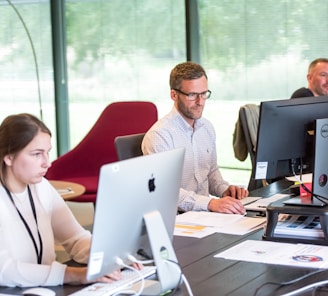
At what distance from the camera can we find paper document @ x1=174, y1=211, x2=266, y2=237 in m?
3.10

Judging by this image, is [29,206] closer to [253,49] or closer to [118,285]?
[118,285]

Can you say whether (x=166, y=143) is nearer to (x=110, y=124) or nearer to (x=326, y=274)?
(x=326, y=274)

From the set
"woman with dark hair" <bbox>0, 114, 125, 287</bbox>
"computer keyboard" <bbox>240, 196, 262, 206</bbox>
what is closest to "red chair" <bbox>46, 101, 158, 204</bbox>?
"computer keyboard" <bbox>240, 196, 262, 206</bbox>

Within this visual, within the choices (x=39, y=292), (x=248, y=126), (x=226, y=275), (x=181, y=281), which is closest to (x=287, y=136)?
(x=226, y=275)

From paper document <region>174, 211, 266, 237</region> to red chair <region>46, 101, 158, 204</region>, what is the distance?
115 inches

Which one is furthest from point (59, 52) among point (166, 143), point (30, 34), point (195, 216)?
point (195, 216)

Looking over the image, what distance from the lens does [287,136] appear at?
302cm

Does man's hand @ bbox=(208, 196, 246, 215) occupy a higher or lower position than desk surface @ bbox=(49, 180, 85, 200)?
higher

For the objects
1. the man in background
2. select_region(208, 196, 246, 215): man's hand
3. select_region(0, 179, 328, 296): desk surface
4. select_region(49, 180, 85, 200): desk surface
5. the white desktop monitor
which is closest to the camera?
the white desktop monitor

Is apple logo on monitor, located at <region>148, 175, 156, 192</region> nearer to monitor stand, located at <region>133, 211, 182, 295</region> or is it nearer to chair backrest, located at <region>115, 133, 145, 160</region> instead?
monitor stand, located at <region>133, 211, 182, 295</region>

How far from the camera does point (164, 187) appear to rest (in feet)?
7.50

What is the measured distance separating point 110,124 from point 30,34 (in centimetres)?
190

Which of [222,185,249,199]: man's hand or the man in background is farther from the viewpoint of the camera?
the man in background

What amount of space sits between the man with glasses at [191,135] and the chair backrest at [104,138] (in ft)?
7.24
